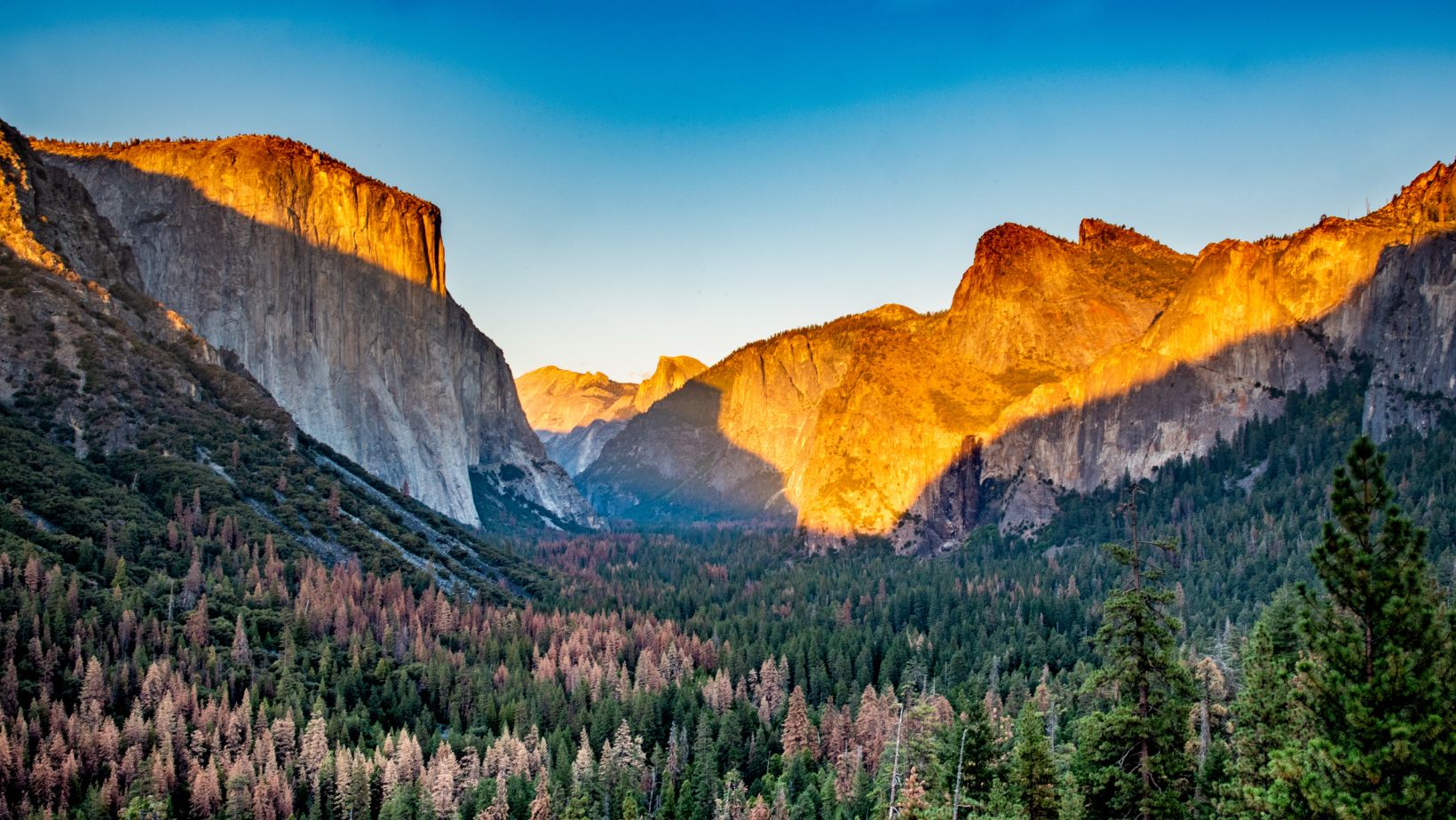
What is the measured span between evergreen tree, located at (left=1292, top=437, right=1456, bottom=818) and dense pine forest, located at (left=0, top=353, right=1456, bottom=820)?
0.21 ft

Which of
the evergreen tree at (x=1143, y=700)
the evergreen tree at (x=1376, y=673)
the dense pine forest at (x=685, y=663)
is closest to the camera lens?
the evergreen tree at (x=1376, y=673)

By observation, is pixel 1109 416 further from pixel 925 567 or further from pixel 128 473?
pixel 128 473

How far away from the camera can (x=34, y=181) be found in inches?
5256

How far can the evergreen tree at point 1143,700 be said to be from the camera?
89.2ft

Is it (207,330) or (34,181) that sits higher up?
(34,181)

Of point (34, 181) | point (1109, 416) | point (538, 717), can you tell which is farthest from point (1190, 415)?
point (34, 181)

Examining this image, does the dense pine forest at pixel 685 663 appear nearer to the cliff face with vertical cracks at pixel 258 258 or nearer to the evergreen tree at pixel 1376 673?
the evergreen tree at pixel 1376 673

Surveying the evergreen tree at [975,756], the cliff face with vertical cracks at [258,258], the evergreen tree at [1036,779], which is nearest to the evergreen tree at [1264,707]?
the evergreen tree at [1036,779]

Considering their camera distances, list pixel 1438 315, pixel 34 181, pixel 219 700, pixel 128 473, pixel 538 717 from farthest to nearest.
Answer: pixel 1438 315 < pixel 34 181 < pixel 128 473 < pixel 538 717 < pixel 219 700

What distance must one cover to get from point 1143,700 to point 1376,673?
296 inches

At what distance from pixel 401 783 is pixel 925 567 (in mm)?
125306

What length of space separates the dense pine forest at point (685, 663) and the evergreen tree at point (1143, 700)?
0.10m

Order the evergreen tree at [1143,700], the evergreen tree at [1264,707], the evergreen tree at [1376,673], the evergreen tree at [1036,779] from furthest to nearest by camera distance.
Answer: the evergreen tree at [1036,779]
the evergreen tree at [1264,707]
the evergreen tree at [1143,700]
the evergreen tree at [1376,673]

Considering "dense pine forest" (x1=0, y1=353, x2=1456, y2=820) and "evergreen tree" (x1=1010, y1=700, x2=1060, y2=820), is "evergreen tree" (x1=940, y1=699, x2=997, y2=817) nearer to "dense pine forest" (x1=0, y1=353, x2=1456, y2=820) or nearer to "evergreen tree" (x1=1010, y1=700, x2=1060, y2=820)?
"dense pine forest" (x1=0, y1=353, x2=1456, y2=820)
